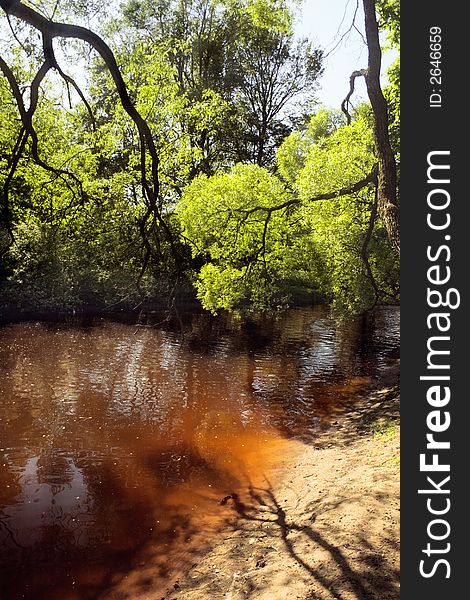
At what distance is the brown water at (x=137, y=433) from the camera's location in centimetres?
726

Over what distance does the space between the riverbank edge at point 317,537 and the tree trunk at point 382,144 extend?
3.67m

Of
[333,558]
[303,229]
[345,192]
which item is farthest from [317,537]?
[303,229]

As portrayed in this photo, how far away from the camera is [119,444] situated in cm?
1116

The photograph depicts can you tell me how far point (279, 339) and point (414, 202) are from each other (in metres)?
18.4

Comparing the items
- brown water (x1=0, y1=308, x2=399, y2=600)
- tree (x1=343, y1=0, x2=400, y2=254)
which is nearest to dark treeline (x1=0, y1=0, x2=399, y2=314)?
tree (x1=343, y1=0, x2=400, y2=254)

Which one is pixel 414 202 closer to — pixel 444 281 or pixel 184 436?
pixel 444 281

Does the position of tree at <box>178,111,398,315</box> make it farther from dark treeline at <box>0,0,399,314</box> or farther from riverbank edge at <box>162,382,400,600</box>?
riverbank edge at <box>162,382,400,600</box>

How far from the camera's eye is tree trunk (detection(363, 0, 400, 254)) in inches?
253

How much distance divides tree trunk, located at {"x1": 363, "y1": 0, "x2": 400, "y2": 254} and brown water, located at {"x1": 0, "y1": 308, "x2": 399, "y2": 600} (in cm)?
391

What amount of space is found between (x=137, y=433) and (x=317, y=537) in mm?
6499

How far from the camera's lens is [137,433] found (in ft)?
38.7

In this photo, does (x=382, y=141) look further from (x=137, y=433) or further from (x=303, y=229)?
(x=303, y=229)

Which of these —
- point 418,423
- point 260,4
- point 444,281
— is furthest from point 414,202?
point 260,4

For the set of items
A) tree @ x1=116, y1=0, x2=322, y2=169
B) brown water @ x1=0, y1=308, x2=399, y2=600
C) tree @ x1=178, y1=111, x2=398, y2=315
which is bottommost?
brown water @ x1=0, y1=308, x2=399, y2=600
